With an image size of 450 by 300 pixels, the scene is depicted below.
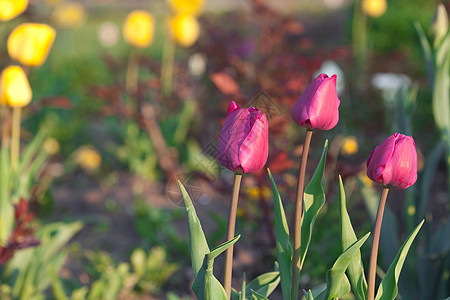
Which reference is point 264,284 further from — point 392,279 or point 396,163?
point 396,163

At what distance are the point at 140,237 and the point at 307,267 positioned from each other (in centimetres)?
91

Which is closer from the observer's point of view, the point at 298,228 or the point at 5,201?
the point at 298,228

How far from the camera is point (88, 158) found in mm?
3199

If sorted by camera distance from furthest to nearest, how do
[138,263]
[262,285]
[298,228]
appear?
[138,263]
[262,285]
[298,228]

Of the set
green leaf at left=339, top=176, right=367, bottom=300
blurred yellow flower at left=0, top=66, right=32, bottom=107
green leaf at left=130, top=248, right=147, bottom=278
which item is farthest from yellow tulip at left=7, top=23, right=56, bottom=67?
green leaf at left=339, top=176, right=367, bottom=300

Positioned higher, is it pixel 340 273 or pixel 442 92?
pixel 442 92

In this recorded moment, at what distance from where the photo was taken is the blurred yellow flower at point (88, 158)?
3.20 meters

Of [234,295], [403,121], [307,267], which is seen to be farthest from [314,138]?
[234,295]

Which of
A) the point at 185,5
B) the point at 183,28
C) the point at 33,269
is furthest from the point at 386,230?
the point at 185,5

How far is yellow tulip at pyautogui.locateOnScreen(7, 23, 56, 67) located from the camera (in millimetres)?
1829

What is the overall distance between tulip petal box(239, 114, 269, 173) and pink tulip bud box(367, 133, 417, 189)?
0.22 m

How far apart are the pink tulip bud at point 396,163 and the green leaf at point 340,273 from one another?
0.41ft

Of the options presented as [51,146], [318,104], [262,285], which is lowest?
[51,146]

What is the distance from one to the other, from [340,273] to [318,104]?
334 mm
